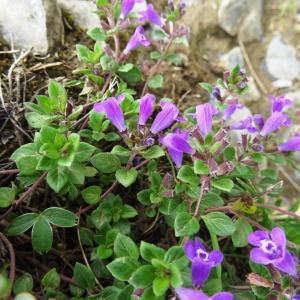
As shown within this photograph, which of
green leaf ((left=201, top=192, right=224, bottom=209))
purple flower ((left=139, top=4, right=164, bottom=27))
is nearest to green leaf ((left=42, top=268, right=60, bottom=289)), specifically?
green leaf ((left=201, top=192, right=224, bottom=209))

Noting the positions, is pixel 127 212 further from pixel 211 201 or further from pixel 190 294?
pixel 190 294

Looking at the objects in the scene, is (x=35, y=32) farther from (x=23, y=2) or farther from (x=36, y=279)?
(x=36, y=279)

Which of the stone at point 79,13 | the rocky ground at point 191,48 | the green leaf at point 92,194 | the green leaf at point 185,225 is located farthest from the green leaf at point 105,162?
the stone at point 79,13

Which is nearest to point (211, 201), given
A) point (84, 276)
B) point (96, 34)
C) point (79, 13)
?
point (84, 276)

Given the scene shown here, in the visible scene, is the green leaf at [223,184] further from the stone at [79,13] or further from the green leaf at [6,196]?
the stone at [79,13]

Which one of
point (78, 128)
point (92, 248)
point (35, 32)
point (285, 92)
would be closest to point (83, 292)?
point (92, 248)
